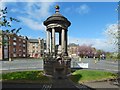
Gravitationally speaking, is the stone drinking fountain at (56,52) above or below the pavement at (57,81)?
above

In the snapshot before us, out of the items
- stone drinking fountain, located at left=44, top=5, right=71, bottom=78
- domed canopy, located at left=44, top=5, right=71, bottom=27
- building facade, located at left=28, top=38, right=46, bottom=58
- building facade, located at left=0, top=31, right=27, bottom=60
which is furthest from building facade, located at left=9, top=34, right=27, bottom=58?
domed canopy, located at left=44, top=5, right=71, bottom=27

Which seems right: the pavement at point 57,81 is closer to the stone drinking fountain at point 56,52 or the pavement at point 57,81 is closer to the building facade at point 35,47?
the stone drinking fountain at point 56,52

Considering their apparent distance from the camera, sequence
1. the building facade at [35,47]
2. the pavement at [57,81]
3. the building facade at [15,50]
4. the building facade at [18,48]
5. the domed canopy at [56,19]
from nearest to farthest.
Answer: the pavement at [57,81], the domed canopy at [56,19], the building facade at [15,50], the building facade at [18,48], the building facade at [35,47]

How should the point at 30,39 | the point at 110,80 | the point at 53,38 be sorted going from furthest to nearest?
the point at 30,39 → the point at 53,38 → the point at 110,80

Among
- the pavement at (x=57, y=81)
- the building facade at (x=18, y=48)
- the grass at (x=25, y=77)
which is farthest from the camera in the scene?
the building facade at (x=18, y=48)

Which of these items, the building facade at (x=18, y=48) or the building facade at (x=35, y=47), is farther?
the building facade at (x=35, y=47)

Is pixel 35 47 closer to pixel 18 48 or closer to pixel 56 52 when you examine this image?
pixel 18 48

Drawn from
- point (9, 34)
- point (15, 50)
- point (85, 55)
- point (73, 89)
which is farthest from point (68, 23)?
point (85, 55)

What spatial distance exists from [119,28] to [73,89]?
5.59 metres

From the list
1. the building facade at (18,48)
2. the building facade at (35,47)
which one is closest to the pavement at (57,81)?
the building facade at (18,48)

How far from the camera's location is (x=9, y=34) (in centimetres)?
925

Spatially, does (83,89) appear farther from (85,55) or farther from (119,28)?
(85,55)

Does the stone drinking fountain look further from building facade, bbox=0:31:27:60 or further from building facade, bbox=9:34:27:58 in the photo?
building facade, bbox=9:34:27:58

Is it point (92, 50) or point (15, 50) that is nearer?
point (15, 50)
